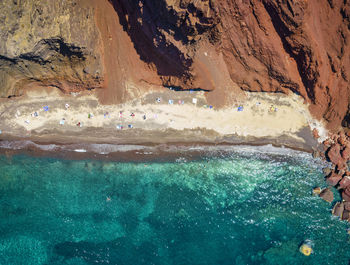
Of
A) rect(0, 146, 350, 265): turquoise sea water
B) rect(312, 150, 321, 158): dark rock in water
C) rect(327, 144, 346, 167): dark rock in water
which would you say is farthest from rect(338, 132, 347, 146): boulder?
rect(0, 146, 350, 265): turquoise sea water

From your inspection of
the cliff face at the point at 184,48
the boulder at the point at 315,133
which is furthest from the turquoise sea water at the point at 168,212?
the cliff face at the point at 184,48

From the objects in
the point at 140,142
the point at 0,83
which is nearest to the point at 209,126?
the point at 140,142

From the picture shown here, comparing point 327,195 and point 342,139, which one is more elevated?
point 342,139

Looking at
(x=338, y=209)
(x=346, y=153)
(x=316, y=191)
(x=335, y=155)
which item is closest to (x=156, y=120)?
(x=316, y=191)

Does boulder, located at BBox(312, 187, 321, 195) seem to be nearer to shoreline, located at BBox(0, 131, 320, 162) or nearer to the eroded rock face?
shoreline, located at BBox(0, 131, 320, 162)

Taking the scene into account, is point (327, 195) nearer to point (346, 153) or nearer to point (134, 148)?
point (346, 153)

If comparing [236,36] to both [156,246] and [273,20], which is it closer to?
[273,20]
